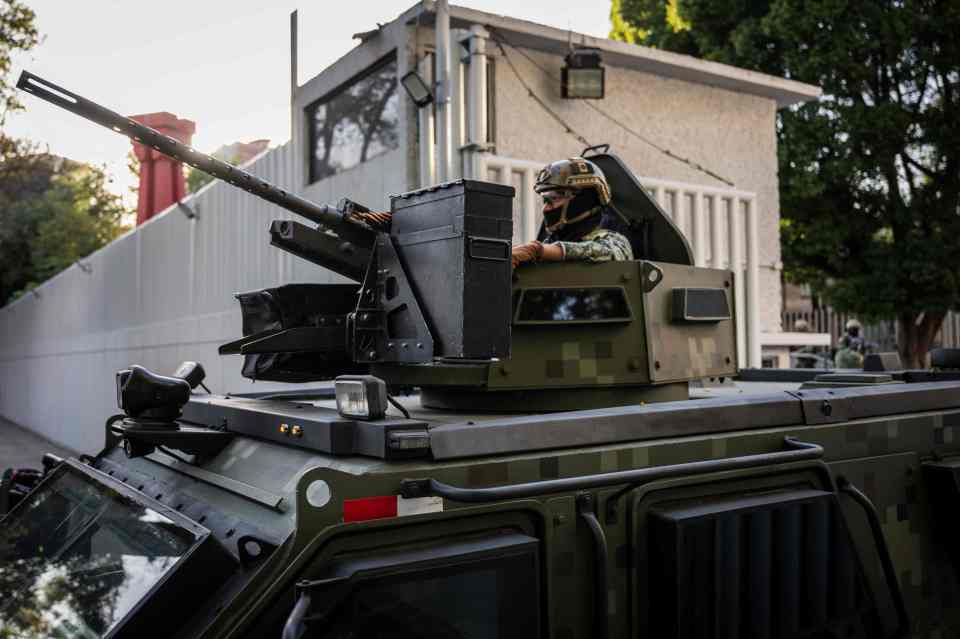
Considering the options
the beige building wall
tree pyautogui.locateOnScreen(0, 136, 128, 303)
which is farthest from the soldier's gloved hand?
tree pyautogui.locateOnScreen(0, 136, 128, 303)

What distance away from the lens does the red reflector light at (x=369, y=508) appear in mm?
2436

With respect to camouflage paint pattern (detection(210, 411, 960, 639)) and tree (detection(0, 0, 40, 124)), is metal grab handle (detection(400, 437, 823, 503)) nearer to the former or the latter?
camouflage paint pattern (detection(210, 411, 960, 639))

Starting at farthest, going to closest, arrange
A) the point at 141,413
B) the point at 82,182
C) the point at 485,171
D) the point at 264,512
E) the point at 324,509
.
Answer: the point at 82,182 → the point at 485,171 → the point at 141,413 → the point at 264,512 → the point at 324,509

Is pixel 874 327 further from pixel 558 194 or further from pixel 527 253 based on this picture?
pixel 527 253

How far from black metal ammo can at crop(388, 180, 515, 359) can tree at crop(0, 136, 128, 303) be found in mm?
24445

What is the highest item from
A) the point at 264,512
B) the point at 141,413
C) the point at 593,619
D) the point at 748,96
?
the point at 748,96

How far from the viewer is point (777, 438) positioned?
3.28 metres

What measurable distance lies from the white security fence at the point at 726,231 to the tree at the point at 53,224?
2048 centimetres

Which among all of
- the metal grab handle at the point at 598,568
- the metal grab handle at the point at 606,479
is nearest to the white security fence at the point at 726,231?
the metal grab handle at the point at 606,479

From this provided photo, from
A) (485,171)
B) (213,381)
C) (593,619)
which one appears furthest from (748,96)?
(593,619)

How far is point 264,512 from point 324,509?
38 centimetres

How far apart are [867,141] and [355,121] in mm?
12296

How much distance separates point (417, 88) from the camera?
764 centimetres

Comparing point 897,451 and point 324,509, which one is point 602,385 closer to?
point 897,451
